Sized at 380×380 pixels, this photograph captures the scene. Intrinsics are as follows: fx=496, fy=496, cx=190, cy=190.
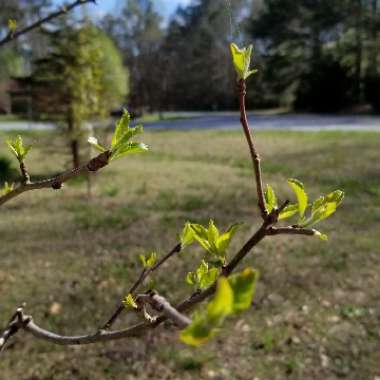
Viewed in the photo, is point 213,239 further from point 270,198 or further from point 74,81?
point 74,81

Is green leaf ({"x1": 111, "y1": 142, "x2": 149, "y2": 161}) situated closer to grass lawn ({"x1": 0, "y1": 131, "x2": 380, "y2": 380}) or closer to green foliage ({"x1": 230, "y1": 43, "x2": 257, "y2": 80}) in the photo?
green foliage ({"x1": 230, "y1": 43, "x2": 257, "y2": 80})

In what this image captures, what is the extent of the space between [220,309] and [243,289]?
0.02 m

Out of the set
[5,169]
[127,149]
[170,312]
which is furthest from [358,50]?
[170,312]

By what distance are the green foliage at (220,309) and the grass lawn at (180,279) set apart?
286cm

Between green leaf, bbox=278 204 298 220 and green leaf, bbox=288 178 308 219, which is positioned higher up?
green leaf, bbox=288 178 308 219

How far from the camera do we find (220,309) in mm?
252

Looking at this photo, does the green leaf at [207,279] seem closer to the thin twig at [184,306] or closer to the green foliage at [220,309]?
the thin twig at [184,306]

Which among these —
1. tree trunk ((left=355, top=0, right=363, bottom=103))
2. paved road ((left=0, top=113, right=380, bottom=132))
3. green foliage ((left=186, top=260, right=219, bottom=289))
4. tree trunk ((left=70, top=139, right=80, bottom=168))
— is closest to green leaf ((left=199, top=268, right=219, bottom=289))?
green foliage ((left=186, top=260, right=219, bottom=289))

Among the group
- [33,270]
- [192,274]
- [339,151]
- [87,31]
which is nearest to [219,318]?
[192,274]

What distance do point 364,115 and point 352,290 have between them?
65.3ft

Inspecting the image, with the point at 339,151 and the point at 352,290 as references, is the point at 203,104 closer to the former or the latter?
the point at 339,151

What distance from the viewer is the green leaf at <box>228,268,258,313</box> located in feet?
0.87

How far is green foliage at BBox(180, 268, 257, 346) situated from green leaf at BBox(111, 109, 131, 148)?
259mm

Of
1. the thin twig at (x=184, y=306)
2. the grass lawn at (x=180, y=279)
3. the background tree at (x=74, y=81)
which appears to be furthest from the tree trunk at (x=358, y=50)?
the thin twig at (x=184, y=306)
